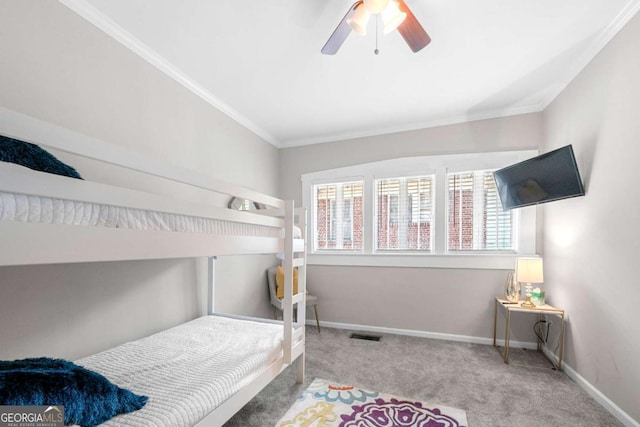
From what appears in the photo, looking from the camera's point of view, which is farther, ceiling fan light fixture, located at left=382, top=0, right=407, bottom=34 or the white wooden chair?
the white wooden chair

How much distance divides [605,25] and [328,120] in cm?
226

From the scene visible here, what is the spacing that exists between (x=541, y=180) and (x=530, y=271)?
2.69ft

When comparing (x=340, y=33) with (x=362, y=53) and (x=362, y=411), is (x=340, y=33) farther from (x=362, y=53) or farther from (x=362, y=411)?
(x=362, y=411)

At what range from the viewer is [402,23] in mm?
1532

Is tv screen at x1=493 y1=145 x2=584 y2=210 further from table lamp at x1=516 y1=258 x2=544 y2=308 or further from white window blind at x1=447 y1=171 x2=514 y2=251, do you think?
table lamp at x1=516 y1=258 x2=544 y2=308

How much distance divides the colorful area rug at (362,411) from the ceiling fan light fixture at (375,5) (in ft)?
7.58

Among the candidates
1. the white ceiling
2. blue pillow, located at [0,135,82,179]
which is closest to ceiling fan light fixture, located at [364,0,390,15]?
the white ceiling

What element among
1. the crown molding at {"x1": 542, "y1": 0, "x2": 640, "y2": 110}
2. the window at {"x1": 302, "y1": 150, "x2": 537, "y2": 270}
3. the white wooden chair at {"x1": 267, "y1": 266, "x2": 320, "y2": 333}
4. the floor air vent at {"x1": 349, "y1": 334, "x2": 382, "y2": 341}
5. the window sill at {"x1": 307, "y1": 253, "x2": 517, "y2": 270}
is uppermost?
the crown molding at {"x1": 542, "y1": 0, "x2": 640, "y2": 110}

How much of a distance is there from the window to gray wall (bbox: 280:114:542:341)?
4.3 inches

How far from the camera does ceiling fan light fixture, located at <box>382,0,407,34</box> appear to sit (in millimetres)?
1431

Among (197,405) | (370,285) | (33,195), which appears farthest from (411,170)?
(33,195)

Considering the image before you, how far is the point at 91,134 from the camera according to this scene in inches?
67.6

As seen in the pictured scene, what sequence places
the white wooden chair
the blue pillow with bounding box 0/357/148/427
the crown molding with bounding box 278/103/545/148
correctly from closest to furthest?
1. the blue pillow with bounding box 0/357/148/427
2. the crown molding with bounding box 278/103/545/148
3. the white wooden chair

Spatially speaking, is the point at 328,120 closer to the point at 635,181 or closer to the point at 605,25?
the point at 605,25
